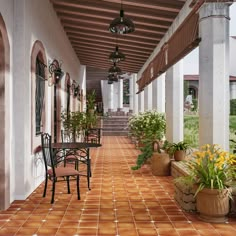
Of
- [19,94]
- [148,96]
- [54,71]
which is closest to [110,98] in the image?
[148,96]

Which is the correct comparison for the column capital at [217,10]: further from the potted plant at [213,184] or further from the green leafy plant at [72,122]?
the green leafy plant at [72,122]

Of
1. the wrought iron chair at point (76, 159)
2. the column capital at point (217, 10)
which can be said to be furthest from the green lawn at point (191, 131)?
the column capital at point (217, 10)

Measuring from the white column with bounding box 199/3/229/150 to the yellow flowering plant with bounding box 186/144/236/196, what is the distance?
0.51 metres

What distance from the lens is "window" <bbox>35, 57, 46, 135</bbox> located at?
564 cm

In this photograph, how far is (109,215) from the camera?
3.88 meters

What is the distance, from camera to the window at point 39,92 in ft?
18.5

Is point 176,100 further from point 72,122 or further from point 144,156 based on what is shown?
point 72,122

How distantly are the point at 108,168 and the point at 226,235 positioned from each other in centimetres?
418

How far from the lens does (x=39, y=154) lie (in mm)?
5633

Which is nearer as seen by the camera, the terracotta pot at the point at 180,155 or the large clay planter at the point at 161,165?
the terracotta pot at the point at 180,155

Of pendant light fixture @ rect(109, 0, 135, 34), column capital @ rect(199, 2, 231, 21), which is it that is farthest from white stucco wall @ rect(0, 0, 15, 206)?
column capital @ rect(199, 2, 231, 21)

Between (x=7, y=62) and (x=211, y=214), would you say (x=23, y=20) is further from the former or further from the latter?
(x=211, y=214)

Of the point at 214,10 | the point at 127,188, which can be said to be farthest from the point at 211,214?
the point at 214,10

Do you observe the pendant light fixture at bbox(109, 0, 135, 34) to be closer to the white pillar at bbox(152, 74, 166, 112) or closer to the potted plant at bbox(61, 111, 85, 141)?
the potted plant at bbox(61, 111, 85, 141)
